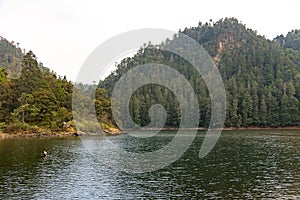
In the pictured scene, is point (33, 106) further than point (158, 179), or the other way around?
point (33, 106)

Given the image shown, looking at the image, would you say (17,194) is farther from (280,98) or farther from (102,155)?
(280,98)

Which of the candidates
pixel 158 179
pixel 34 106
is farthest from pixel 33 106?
pixel 158 179

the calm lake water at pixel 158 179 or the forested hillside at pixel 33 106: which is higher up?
the forested hillside at pixel 33 106

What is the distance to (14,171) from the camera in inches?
1889

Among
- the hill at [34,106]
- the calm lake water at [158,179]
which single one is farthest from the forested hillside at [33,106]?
the calm lake water at [158,179]

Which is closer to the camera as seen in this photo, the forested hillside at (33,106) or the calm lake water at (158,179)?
the calm lake water at (158,179)

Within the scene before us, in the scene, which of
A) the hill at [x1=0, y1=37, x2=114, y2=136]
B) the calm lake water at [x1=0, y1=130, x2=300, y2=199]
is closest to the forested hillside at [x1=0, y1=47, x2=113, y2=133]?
the hill at [x1=0, y1=37, x2=114, y2=136]

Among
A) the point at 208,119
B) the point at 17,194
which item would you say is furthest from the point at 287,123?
the point at 17,194

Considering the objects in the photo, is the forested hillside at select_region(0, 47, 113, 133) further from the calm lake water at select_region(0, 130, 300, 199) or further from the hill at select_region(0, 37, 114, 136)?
the calm lake water at select_region(0, 130, 300, 199)

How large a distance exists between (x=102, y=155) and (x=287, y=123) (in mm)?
136847

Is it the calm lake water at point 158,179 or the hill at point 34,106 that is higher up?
the hill at point 34,106

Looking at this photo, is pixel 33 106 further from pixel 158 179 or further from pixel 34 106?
pixel 158 179

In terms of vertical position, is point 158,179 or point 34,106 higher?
point 34,106

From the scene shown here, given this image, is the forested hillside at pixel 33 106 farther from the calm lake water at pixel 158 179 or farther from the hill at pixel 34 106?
the calm lake water at pixel 158 179
